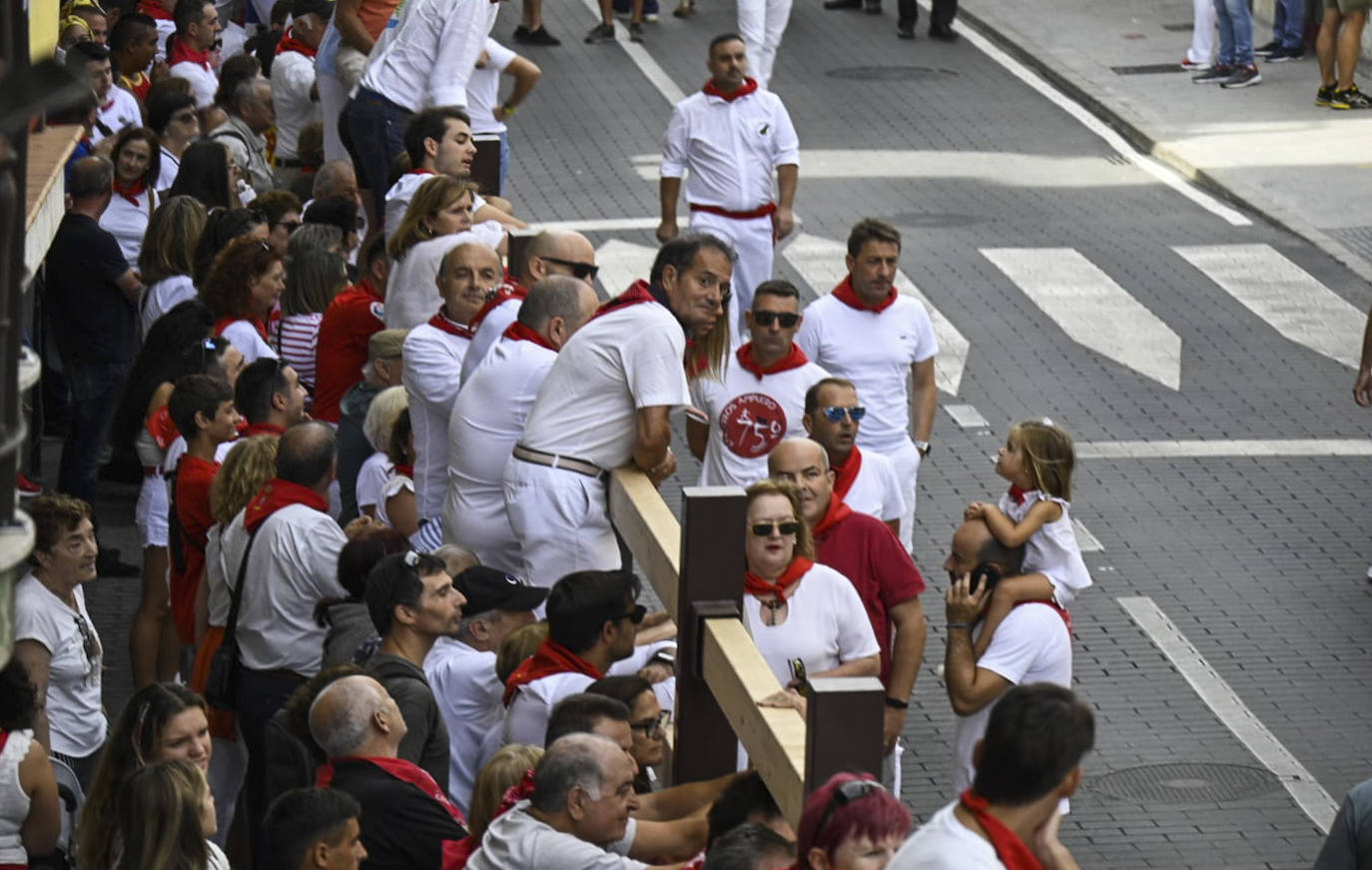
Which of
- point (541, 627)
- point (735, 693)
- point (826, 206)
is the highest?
point (735, 693)

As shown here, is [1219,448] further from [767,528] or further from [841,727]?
[841,727]

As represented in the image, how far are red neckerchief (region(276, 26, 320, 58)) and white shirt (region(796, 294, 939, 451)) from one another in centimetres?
672

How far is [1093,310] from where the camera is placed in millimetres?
17234

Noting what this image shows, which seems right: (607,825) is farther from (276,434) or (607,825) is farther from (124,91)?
→ (124,91)

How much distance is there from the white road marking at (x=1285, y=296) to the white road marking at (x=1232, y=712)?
16.2ft

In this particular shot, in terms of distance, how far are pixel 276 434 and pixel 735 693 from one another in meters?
4.29

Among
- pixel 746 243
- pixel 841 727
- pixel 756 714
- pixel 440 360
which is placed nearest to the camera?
pixel 841 727

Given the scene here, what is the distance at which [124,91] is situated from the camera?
15852 mm

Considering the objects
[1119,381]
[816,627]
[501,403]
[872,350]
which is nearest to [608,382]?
[501,403]

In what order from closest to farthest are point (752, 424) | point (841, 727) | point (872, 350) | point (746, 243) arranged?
point (841, 727) → point (752, 424) → point (872, 350) → point (746, 243)

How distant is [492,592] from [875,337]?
3.70 m

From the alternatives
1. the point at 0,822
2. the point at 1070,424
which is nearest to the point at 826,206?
the point at 1070,424

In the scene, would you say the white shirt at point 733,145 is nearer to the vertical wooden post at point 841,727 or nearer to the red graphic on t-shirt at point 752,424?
the red graphic on t-shirt at point 752,424

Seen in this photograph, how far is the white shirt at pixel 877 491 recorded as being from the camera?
30.6 ft
